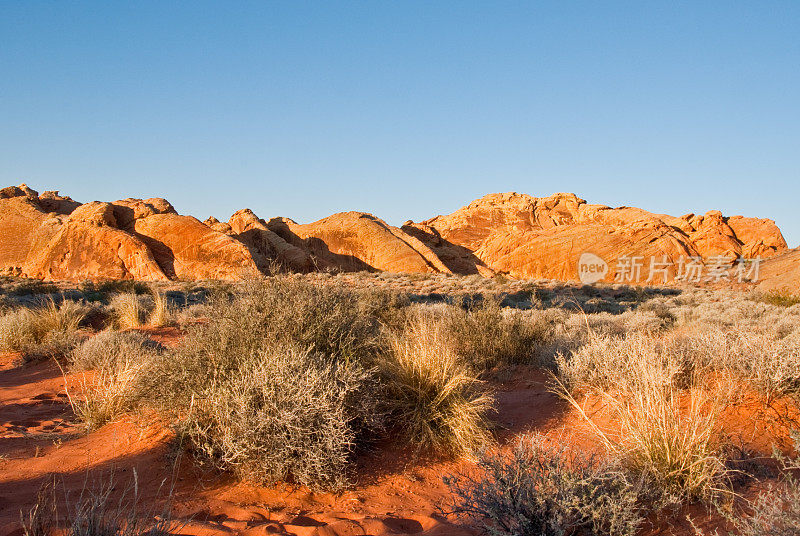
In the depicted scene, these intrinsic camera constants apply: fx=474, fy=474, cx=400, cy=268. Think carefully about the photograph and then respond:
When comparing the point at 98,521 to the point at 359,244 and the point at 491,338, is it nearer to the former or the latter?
the point at 491,338

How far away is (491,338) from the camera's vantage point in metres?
7.81

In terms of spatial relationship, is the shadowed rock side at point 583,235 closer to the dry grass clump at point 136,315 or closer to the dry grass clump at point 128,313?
the dry grass clump at point 136,315

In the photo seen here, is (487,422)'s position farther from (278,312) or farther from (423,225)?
(423,225)

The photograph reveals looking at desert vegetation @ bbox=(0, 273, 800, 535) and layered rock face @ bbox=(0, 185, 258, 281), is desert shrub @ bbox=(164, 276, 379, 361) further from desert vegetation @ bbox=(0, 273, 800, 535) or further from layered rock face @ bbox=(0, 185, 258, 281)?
layered rock face @ bbox=(0, 185, 258, 281)

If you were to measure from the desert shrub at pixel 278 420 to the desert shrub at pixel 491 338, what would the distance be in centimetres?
387

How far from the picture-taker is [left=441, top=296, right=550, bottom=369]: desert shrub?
7613mm

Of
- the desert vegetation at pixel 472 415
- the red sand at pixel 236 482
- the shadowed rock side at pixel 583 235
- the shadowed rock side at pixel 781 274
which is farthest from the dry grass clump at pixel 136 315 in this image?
the shadowed rock side at pixel 583 235

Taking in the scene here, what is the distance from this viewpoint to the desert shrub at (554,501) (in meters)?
2.40

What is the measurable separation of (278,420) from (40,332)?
867 centimetres

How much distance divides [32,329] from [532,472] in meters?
10.3

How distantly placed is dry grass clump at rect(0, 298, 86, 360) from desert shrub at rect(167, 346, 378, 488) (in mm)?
5962

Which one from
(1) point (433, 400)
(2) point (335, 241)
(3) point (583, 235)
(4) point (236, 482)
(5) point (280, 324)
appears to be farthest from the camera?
(2) point (335, 241)

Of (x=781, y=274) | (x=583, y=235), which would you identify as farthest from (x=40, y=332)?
(x=583, y=235)

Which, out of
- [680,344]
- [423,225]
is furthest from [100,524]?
[423,225]
